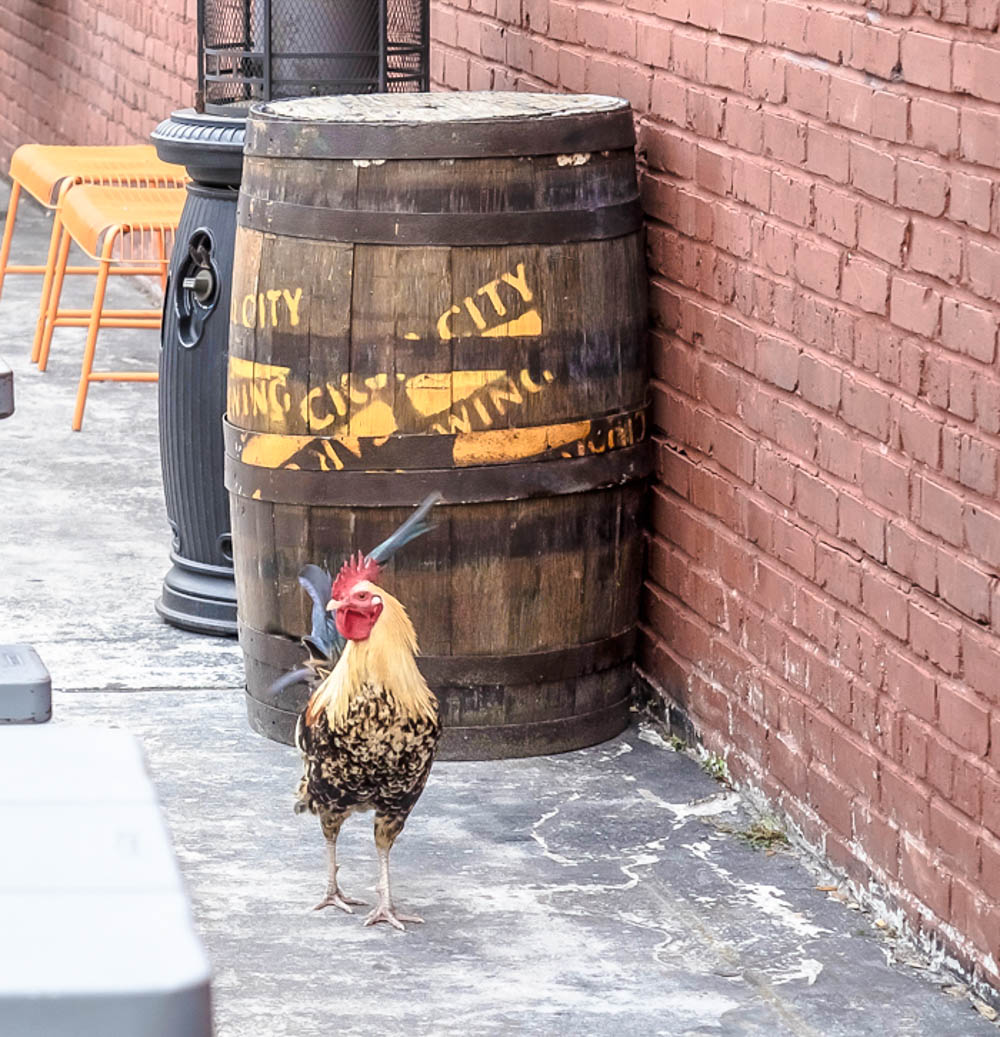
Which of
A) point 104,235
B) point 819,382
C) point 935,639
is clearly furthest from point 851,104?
point 104,235

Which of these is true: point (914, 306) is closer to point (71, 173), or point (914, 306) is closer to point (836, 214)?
point (836, 214)

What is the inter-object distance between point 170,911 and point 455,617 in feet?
9.61

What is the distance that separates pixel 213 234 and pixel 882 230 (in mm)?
1908

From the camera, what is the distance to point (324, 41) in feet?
16.4

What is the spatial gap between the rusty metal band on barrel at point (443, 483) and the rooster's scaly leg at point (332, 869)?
730mm

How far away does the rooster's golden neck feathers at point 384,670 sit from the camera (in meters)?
3.30

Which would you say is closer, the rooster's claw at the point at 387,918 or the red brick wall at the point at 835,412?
the red brick wall at the point at 835,412

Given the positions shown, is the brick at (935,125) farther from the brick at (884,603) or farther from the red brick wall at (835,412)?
the brick at (884,603)

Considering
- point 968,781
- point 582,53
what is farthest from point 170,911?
point 582,53

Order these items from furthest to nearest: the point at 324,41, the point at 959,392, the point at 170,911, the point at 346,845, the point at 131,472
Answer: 1. the point at 131,472
2. the point at 324,41
3. the point at 346,845
4. the point at 959,392
5. the point at 170,911

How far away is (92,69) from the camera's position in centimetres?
1045

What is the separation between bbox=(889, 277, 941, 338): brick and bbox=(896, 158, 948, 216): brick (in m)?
0.12

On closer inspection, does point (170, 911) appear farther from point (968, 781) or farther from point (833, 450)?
point (833, 450)

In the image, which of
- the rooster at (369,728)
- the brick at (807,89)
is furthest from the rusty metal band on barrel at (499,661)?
the brick at (807,89)
